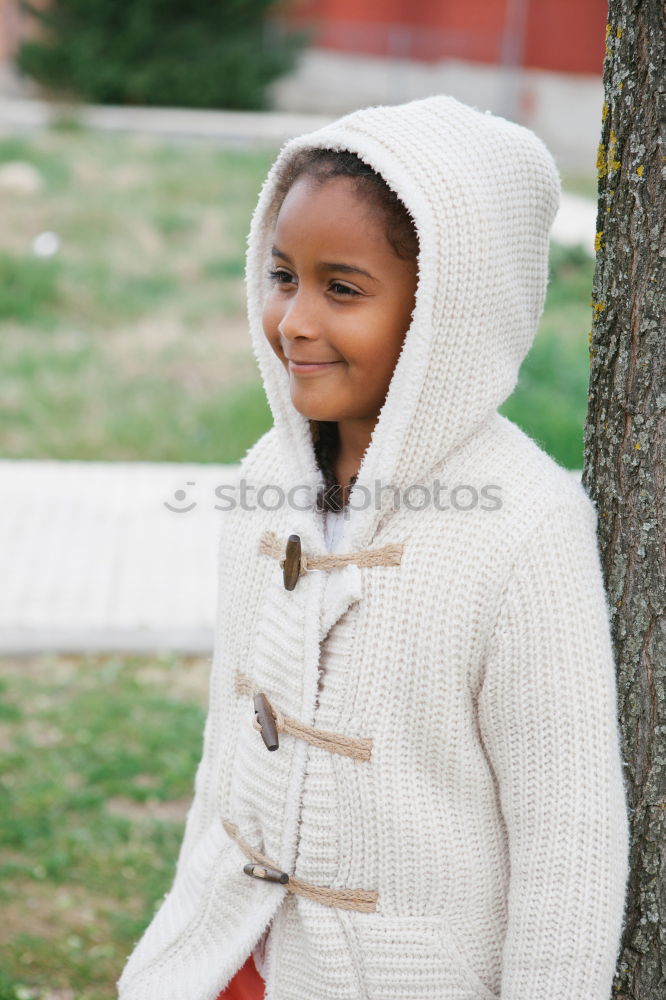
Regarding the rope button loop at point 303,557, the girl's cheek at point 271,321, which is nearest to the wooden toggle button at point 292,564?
the rope button loop at point 303,557

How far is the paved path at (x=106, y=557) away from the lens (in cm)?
450

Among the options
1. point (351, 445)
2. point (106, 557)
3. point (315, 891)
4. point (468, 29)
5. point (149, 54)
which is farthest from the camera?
point (468, 29)

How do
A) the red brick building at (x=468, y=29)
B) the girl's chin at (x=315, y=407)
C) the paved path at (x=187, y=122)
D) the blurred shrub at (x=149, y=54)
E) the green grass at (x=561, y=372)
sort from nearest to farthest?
the girl's chin at (x=315, y=407)
the green grass at (x=561, y=372)
the paved path at (x=187, y=122)
the red brick building at (x=468, y=29)
the blurred shrub at (x=149, y=54)

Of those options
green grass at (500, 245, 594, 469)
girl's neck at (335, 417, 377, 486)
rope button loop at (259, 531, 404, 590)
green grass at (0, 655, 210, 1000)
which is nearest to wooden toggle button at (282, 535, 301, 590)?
rope button loop at (259, 531, 404, 590)

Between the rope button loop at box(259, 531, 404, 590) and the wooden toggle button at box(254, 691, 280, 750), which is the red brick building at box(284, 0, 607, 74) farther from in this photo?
the wooden toggle button at box(254, 691, 280, 750)

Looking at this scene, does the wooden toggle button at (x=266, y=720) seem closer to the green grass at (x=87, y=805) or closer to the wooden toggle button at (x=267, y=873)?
the wooden toggle button at (x=267, y=873)

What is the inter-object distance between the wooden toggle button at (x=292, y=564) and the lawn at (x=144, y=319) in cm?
313

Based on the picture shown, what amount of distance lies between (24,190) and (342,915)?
1023cm

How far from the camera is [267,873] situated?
1637mm

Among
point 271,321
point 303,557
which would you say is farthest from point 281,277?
point 303,557

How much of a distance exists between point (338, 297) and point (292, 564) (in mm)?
381

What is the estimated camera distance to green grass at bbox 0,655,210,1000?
294 cm

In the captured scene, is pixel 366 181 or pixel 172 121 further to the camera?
pixel 172 121

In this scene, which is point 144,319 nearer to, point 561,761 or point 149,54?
point 561,761
